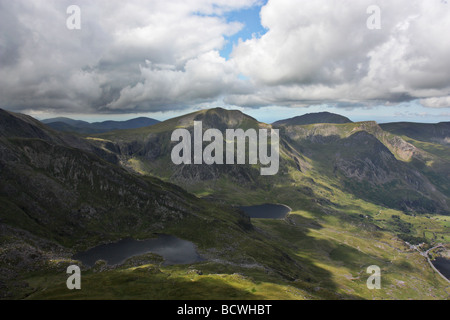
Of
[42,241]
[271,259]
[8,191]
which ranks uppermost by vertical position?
[8,191]

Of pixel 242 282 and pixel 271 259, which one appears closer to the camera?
pixel 242 282
